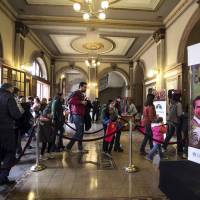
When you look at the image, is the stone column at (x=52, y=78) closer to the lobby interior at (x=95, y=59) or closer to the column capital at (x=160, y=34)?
the lobby interior at (x=95, y=59)

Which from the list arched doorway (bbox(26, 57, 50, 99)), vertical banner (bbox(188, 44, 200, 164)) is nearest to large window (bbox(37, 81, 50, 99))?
arched doorway (bbox(26, 57, 50, 99))

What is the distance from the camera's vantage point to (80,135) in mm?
6102

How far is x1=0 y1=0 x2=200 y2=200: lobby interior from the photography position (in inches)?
153

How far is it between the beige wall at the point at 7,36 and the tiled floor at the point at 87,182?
5149 millimetres

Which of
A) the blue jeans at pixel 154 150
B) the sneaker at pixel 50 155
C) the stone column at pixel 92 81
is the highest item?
the stone column at pixel 92 81

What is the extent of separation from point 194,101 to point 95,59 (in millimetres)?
13603

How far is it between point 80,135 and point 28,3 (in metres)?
5.27

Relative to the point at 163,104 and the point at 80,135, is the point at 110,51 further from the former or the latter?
the point at 80,135

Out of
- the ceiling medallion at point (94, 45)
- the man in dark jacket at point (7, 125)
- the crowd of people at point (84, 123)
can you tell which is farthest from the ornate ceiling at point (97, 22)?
the man in dark jacket at point (7, 125)

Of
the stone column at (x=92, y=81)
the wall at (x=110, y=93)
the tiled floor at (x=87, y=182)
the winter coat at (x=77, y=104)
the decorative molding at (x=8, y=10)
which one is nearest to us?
the tiled floor at (x=87, y=182)

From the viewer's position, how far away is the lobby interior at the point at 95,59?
388cm

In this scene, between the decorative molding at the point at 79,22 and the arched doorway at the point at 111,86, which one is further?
the arched doorway at the point at 111,86

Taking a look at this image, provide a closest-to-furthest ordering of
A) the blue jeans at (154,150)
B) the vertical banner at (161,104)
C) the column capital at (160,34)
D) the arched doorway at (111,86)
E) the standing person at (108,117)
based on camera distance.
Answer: the blue jeans at (154,150), the standing person at (108,117), the vertical banner at (161,104), the column capital at (160,34), the arched doorway at (111,86)

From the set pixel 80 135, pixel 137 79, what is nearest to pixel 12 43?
pixel 80 135
